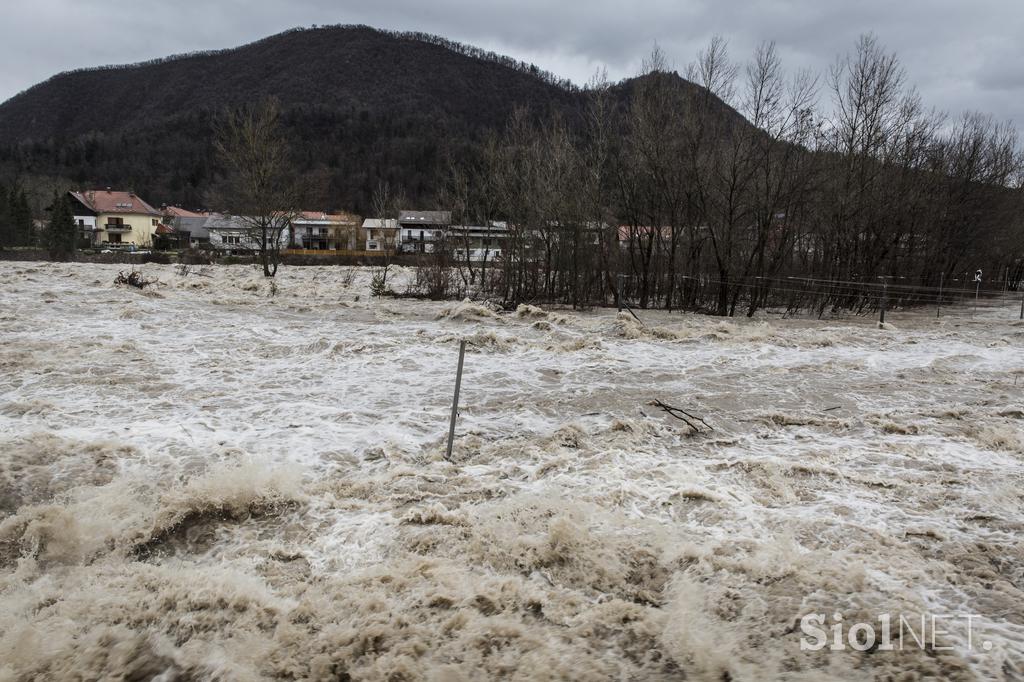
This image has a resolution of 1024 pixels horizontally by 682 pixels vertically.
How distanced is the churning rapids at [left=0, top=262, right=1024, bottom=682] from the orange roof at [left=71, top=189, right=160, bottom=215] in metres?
84.7

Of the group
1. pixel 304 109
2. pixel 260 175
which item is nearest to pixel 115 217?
pixel 304 109

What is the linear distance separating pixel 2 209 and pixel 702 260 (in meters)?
50.5

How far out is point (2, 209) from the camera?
147ft

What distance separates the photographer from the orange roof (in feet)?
259

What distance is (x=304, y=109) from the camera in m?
119

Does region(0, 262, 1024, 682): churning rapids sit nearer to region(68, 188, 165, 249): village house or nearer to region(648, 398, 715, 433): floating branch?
region(648, 398, 715, 433): floating branch

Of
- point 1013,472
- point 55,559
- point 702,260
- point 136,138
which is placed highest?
point 136,138

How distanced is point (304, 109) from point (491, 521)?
130m

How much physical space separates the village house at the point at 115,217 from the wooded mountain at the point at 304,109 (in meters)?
10.4

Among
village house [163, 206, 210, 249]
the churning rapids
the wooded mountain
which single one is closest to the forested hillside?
the wooded mountain

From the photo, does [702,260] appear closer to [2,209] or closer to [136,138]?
[2,209]

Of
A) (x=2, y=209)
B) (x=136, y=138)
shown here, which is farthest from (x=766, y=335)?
(x=136, y=138)

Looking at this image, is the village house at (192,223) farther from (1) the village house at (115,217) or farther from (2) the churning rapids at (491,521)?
(2) the churning rapids at (491,521)

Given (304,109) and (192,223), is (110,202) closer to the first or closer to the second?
(192,223)
